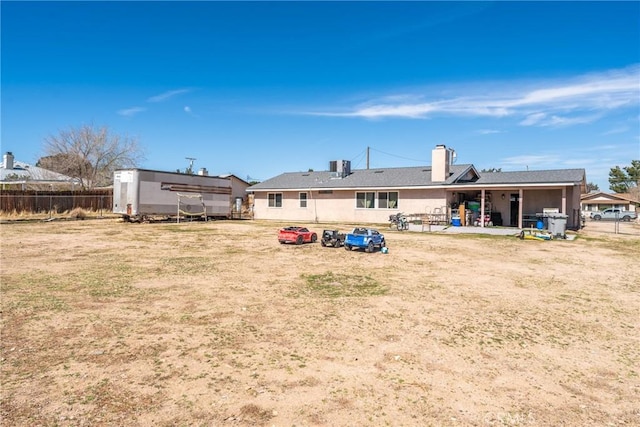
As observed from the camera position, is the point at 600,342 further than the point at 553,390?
Yes

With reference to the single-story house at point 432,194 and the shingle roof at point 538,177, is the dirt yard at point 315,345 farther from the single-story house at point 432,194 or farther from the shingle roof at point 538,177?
the single-story house at point 432,194

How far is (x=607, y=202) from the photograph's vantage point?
53.7 m

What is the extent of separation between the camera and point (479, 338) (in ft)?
19.2

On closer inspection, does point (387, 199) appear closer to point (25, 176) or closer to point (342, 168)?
point (342, 168)

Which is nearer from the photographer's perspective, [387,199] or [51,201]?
[387,199]

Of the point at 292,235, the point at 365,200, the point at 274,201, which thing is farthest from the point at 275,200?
the point at 292,235

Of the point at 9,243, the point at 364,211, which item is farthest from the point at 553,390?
the point at 364,211

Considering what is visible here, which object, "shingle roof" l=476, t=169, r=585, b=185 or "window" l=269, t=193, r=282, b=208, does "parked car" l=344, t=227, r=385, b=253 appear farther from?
"window" l=269, t=193, r=282, b=208

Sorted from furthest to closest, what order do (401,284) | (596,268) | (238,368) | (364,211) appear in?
(364,211) → (596,268) → (401,284) → (238,368)

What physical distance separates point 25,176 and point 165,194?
28812mm

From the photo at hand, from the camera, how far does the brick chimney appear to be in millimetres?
27188

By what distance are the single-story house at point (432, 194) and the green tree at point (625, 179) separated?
2160 inches

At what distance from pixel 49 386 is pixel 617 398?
21.0ft

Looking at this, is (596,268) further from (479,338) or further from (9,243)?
(9,243)
